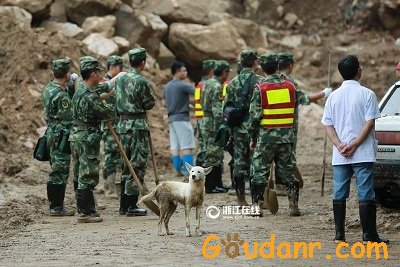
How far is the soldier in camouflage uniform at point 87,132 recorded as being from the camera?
1206 cm

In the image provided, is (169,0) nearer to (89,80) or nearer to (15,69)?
(15,69)

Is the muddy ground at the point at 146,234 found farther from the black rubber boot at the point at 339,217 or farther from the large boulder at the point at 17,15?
the large boulder at the point at 17,15

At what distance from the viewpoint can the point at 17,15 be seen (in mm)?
21812

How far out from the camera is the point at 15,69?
20.6 meters

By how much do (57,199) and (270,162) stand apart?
3.15m

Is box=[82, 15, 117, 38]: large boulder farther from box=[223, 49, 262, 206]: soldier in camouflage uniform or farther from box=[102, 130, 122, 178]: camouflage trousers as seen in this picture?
box=[223, 49, 262, 206]: soldier in camouflage uniform

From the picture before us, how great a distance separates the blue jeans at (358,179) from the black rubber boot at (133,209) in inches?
143

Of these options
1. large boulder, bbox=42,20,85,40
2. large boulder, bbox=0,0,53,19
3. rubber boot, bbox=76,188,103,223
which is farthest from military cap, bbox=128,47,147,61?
large boulder, bbox=0,0,53,19

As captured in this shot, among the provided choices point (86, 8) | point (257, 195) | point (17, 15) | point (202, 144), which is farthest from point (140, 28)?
point (257, 195)

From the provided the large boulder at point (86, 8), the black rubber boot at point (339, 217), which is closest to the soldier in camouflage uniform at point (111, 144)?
the black rubber boot at point (339, 217)

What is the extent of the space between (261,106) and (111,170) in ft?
12.1

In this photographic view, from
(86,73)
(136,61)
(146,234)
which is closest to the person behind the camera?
(146,234)

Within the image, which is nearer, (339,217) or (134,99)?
(339,217)

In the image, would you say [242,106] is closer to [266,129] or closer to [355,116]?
[266,129]
